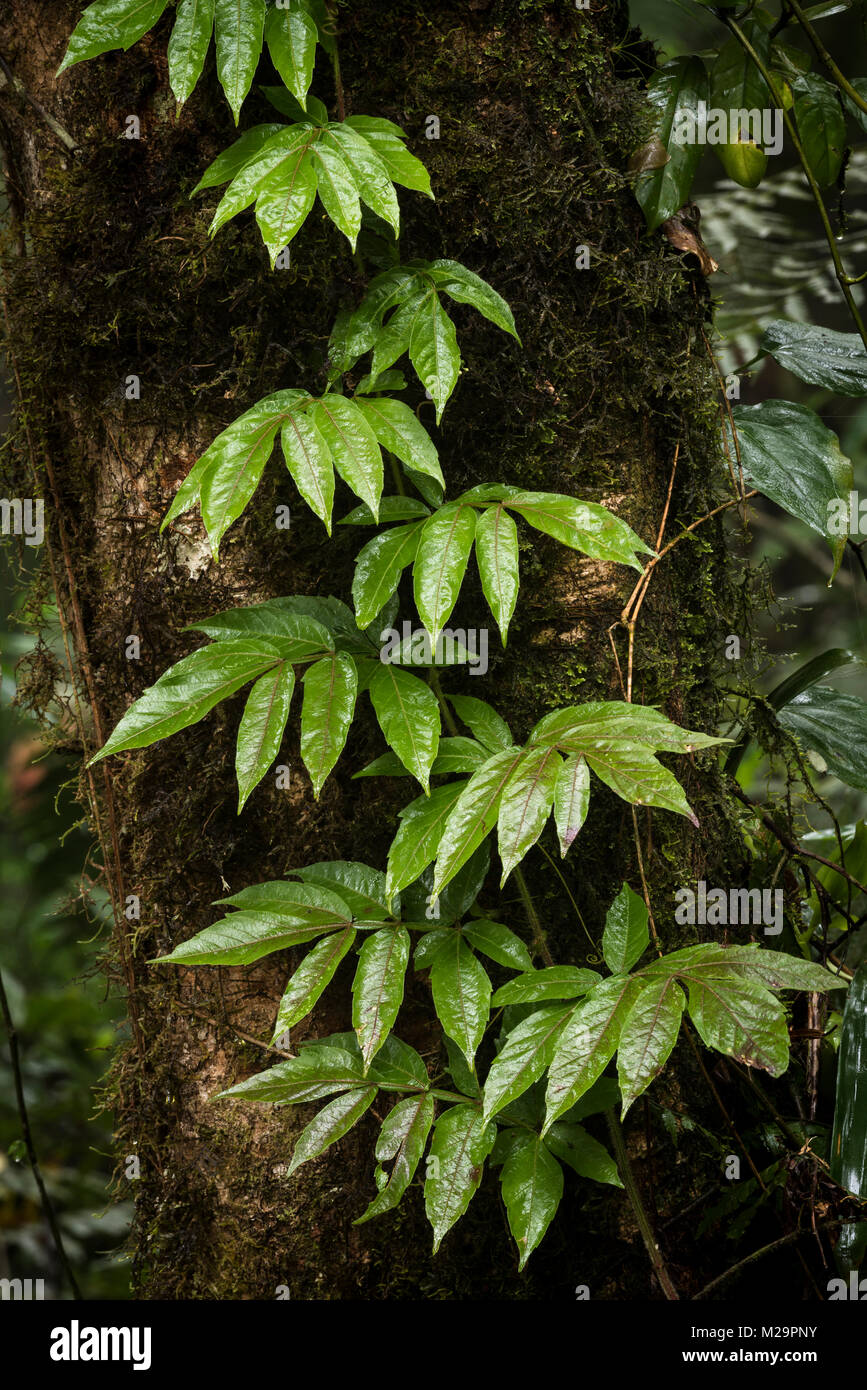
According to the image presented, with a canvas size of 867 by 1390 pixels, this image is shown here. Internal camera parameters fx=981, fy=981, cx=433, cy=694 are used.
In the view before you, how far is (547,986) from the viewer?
1.09m

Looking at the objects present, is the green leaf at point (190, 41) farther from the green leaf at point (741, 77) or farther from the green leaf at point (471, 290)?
the green leaf at point (741, 77)

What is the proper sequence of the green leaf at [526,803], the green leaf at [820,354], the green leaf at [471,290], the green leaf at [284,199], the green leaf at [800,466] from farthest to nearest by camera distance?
the green leaf at [820,354]
the green leaf at [800,466]
the green leaf at [471,290]
the green leaf at [284,199]
the green leaf at [526,803]

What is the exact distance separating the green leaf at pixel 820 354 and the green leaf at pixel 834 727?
501mm

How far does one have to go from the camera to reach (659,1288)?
130 centimetres

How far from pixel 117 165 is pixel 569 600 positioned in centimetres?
88

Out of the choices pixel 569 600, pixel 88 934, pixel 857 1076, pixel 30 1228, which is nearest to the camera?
pixel 857 1076

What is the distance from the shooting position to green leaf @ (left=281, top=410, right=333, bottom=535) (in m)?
1.05

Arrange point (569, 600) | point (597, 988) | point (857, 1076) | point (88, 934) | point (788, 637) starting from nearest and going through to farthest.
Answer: point (597, 988), point (857, 1076), point (569, 600), point (88, 934), point (788, 637)

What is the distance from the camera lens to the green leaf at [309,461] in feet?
3.46

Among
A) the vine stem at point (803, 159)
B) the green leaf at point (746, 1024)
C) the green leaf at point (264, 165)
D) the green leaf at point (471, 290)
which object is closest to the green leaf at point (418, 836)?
the green leaf at point (746, 1024)

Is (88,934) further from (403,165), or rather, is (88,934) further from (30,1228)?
(403,165)

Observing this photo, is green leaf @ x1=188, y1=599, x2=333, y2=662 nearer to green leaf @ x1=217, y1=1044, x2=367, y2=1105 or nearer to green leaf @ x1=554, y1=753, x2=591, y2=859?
green leaf @ x1=554, y1=753, x2=591, y2=859
